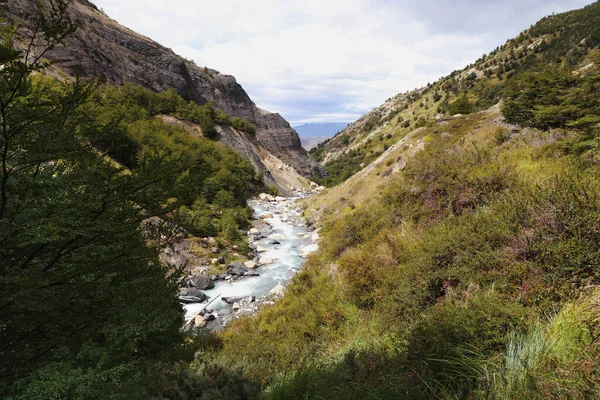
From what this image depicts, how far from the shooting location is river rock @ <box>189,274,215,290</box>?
14.1m

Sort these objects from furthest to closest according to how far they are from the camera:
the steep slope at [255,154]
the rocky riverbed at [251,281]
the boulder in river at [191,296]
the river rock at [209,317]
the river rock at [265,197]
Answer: the steep slope at [255,154] → the river rock at [265,197] → the boulder in river at [191,296] → the rocky riverbed at [251,281] → the river rock at [209,317]

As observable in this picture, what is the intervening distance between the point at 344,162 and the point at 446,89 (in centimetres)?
5134

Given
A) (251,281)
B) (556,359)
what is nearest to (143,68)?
(251,281)

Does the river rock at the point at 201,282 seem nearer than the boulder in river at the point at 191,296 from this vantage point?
No

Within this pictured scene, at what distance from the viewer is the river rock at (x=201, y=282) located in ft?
46.4

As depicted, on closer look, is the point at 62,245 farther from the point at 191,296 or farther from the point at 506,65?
the point at 506,65

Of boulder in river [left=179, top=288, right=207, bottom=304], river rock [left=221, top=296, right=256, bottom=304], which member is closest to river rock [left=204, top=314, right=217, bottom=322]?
river rock [left=221, top=296, right=256, bottom=304]

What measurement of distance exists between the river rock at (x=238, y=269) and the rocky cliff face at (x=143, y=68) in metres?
19.1

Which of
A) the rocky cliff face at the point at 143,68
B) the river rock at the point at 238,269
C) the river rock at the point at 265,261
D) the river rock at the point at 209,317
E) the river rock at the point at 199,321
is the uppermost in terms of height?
the rocky cliff face at the point at 143,68

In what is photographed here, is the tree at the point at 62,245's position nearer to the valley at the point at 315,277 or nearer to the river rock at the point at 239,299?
the valley at the point at 315,277

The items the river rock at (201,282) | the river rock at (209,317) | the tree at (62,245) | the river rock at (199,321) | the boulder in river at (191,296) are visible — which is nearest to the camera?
the tree at (62,245)

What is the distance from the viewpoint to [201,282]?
1427 centimetres

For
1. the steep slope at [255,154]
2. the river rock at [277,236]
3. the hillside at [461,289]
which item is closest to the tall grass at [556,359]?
the hillside at [461,289]

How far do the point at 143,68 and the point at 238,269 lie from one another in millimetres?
64700
